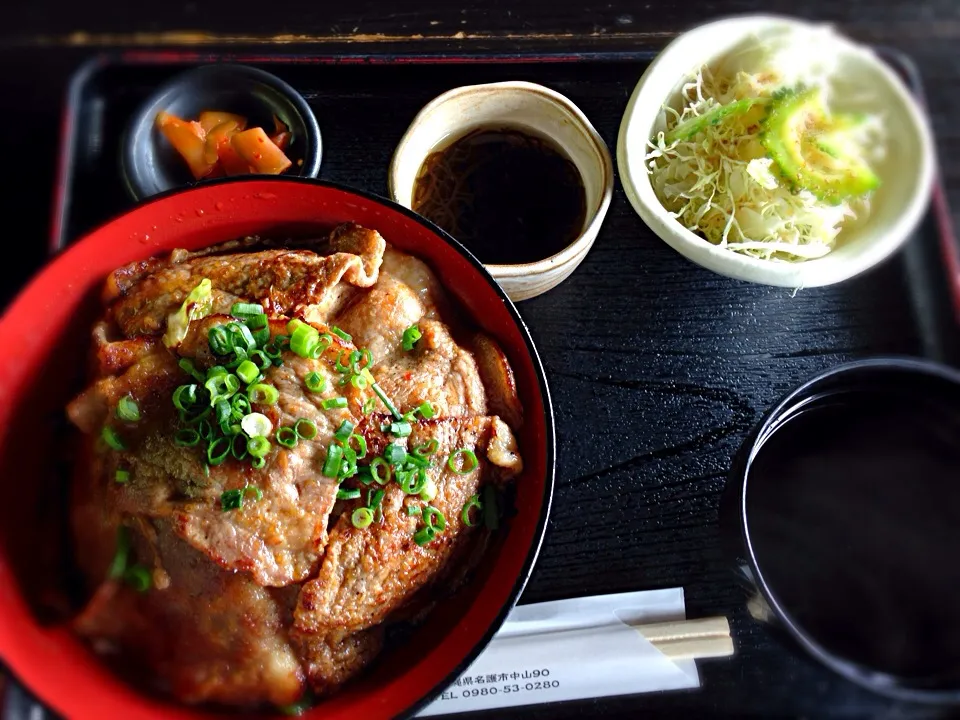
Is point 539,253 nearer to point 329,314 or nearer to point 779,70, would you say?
point 329,314

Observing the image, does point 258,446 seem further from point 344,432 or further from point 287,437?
point 344,432

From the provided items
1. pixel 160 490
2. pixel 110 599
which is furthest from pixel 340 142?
pixel 110 599

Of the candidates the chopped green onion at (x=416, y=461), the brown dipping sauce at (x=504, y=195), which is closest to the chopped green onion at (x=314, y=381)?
the chopped green onion at (x=416, y=461)

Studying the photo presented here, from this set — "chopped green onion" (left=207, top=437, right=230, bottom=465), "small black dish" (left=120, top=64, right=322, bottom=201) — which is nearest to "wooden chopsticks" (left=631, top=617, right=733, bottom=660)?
"chopped green onion" (left=207, top=437, right=230, bottom=465)

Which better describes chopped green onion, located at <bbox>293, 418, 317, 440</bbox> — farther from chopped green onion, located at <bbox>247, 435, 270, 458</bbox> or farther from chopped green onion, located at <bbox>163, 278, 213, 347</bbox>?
chopped green onion, located at <bbox>163, 278, 213, 347</bbox>

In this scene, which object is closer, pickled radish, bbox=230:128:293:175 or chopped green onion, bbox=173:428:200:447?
chopped green onion, bbox=173:428:200:447

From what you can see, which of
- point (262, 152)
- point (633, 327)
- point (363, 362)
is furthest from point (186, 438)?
point (633, 327)
